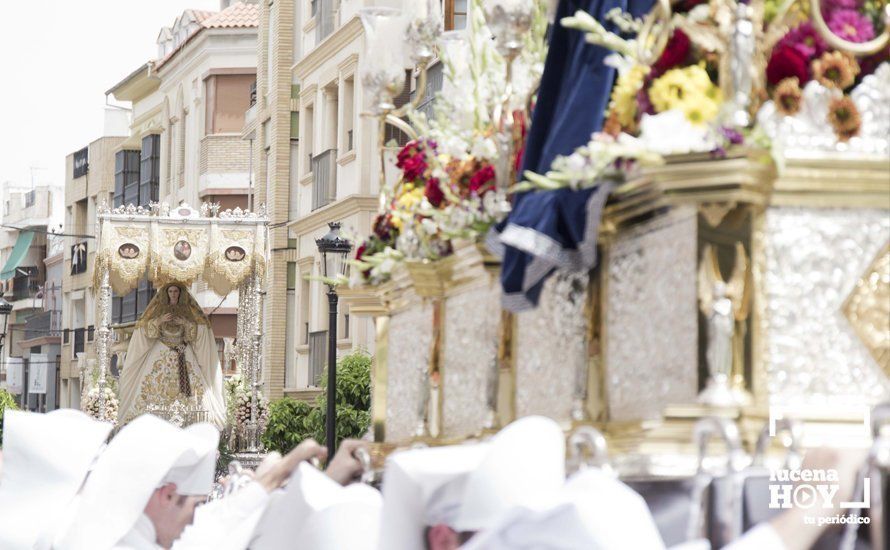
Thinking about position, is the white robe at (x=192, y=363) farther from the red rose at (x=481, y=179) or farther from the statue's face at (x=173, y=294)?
the red rose at (x=481, y=179)

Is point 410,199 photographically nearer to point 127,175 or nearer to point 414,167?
point 414,167

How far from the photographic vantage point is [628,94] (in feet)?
14.8

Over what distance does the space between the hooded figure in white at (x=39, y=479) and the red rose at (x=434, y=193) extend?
140 centimetres

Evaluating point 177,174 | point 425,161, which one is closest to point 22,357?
point 177,174

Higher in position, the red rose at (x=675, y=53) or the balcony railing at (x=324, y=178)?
the balcony railing at (x=324, y=178)

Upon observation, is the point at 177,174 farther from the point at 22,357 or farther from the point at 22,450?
the point at 22,450

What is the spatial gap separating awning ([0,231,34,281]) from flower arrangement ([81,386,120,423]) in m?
43.1

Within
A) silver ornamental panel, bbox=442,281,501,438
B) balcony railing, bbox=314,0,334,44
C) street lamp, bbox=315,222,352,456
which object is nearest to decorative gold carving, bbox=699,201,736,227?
silver ornamental panel, bbox=442,281,501,438

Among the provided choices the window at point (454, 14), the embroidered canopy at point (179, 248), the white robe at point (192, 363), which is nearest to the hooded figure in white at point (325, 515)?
the window at point (454, 14)

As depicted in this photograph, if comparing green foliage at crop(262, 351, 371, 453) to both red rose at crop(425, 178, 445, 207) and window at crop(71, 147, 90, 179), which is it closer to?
red rose at crop(425, 178, 445, 207)

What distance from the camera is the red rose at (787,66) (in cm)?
427

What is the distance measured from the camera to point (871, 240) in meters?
4.18

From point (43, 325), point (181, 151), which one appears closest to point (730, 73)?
point (181, 151)

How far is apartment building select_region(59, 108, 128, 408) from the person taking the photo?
56.0 m
